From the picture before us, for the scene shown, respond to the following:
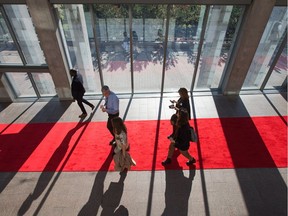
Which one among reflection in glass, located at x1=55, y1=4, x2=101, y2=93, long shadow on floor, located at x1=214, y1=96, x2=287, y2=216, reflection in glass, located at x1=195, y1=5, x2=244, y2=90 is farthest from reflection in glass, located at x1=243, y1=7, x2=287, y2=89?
reflection in glass, located at x1=55, y1=4, x2=101, y2=93

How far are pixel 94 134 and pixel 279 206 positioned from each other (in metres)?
4.81

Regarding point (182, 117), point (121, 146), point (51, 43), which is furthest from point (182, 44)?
point (121, 146)

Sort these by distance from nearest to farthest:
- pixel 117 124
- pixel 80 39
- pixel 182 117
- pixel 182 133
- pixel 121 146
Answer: pixel 117 124, pixel 182 117, pixel 121 146, pixel 182 133, pixel 80 39

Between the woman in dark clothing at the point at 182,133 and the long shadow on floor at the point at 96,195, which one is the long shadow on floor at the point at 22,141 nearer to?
the long shadow on floor at the point at 96,195

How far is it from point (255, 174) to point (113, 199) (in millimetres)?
3365

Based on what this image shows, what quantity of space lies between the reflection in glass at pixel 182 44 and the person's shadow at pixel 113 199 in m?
4.13

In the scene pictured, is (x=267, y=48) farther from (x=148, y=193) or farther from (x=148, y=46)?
(x=148, y=193)

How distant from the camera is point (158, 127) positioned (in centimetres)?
629

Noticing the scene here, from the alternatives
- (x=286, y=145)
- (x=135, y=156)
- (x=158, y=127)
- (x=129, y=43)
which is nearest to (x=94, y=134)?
(x=135, y=156)

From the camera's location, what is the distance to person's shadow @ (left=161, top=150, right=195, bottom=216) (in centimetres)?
419

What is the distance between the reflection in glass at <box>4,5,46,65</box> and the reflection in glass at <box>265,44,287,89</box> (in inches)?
329

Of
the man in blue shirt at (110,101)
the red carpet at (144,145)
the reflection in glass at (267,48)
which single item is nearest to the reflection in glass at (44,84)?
the red carpet at (144,145)

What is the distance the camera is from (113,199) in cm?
441

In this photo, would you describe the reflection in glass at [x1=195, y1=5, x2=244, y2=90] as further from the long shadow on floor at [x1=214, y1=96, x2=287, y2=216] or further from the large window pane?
the large window pane
